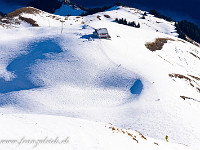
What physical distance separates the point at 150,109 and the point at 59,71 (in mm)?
23031

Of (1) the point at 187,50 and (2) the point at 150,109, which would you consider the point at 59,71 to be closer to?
(2) the point at 150,109

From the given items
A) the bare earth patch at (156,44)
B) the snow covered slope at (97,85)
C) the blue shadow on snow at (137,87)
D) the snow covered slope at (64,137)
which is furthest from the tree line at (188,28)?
the snow covered slope at (64,137)

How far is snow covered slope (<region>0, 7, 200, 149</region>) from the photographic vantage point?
3148 cm

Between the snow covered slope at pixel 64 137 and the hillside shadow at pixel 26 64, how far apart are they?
19.6 m

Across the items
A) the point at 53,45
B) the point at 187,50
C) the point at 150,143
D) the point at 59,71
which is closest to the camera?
the point at 150,143

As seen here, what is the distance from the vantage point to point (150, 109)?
33875 mm

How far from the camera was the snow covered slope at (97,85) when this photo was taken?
31.5 m

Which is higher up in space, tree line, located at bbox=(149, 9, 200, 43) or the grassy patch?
the grassy patch

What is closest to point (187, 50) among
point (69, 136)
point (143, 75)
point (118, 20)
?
point (143, 75)

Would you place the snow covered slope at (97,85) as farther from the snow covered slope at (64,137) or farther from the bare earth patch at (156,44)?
the bare earth patch at (156,44)

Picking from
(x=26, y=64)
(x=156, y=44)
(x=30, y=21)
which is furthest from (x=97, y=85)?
(x=30, y=21)

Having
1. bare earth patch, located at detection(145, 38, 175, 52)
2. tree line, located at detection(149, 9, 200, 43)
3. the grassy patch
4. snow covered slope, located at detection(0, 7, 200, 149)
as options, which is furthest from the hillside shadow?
tree line, located at detection(149, 9, 200, 43)

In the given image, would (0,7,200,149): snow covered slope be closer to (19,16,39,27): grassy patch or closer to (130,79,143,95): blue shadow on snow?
(130,79,143,95): blue shadow on snow

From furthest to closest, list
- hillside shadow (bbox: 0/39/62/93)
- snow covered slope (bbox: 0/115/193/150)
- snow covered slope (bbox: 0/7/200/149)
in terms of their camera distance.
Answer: hillside shadow (bbox: 0/39/62/93) → snow covered slope (bbox: 0/7/200/149) → snow covered slope (bbox: 0/115/193/150)
